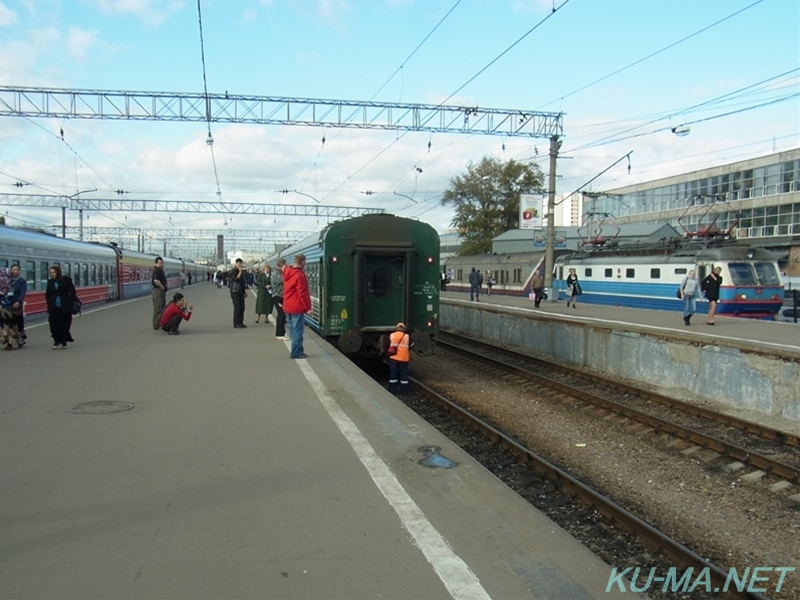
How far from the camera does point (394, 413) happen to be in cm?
751

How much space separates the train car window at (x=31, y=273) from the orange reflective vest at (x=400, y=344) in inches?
578

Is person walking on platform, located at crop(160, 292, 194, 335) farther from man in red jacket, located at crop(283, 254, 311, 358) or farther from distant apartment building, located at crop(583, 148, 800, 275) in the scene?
distant apartment building, located at crop(583, 148, 800, 275)

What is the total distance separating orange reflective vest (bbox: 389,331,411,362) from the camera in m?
12.2

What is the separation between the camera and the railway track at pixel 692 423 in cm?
821

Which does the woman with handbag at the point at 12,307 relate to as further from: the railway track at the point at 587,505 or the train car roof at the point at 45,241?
the train car roof at the point at 45,241

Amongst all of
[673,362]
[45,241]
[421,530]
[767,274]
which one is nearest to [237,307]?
[673,362]

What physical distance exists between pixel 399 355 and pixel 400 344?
21 centimetres

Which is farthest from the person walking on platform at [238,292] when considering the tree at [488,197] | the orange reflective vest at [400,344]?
the tree at [488,197]

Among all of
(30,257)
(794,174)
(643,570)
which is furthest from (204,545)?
(794,174)

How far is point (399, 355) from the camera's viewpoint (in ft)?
40.2

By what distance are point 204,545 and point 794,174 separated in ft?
172

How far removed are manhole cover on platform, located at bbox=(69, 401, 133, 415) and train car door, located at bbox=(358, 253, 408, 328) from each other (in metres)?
6.15

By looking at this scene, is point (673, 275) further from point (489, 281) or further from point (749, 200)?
point (749, 200)

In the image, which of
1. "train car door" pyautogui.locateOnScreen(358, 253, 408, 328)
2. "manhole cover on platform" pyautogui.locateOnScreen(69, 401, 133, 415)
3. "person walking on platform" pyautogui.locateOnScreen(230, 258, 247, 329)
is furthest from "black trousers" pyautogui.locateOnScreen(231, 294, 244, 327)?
"manhole cover on platform" pyautogui.locateOnScreen(69, 401, 133, 415)
